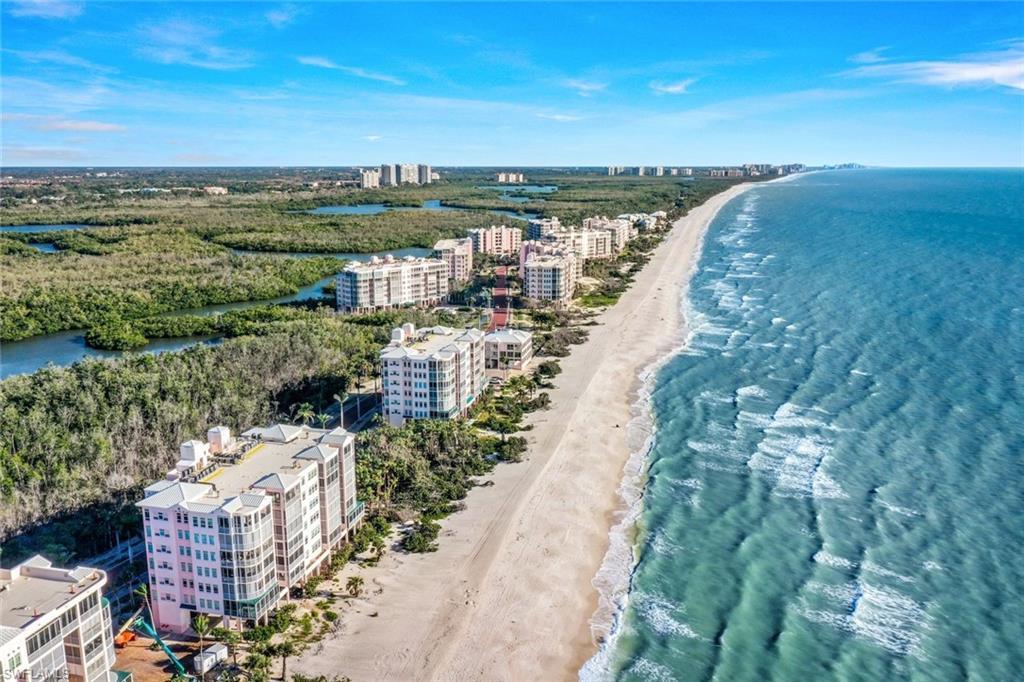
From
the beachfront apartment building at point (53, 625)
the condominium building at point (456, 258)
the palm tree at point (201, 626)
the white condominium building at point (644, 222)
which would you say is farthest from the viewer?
the white condominium building at point (644, 222)

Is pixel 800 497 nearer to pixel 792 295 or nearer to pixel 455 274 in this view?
pixel 792 295

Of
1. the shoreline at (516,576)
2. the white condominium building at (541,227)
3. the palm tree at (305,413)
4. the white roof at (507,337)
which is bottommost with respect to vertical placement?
the shoreline at (516,576)

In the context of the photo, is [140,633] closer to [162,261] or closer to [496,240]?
[162,261]

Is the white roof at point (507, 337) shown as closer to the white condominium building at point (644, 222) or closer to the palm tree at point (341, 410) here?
the palm tree at point (341, 410)

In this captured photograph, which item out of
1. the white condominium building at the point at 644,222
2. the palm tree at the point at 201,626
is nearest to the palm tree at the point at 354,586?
the palm tree at the point at 201,626

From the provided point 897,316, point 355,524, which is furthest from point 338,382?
point 897,316

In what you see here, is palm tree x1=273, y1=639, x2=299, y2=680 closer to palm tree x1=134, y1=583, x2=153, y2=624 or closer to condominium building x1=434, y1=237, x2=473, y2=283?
palm tree x1=134, y1=583, x2=153, y2=624

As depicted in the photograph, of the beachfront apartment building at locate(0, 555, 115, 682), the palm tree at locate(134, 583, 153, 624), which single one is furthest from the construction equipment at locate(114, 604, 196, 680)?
the beachfront apartment building at locate(0, 555, 115, 682)
